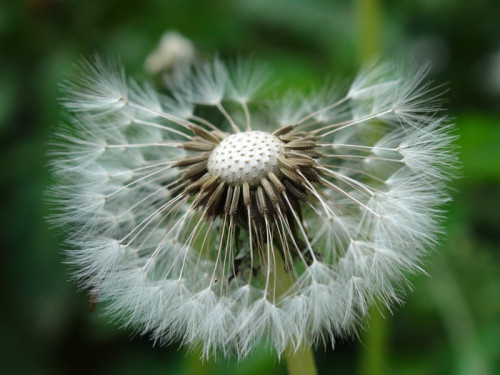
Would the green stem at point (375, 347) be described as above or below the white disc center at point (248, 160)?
below

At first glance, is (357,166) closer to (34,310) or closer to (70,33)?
(34,310)

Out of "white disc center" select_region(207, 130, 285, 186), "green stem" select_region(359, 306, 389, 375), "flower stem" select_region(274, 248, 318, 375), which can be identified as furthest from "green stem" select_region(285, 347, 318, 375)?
"green stem" select_region(359, 306, 389, 375)

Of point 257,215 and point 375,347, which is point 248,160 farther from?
point 375,347

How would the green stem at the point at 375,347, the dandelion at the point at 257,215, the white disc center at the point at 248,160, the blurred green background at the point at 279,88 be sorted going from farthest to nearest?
the blurred green background at the point at 279,88 < the green stem at the point at 375,347 < the white disc center at the point at 248,160 < the dandelion at the point at 257,215

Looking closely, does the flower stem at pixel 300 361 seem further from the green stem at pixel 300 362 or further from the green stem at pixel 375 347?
the green stem at pixel 375 347

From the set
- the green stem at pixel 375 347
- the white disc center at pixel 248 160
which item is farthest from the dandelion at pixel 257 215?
the green stem at pixel 375 347

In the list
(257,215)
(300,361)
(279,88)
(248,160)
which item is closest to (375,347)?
(300,361)

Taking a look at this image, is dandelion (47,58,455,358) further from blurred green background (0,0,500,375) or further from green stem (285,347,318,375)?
blurred green background (0,0,500,375)
